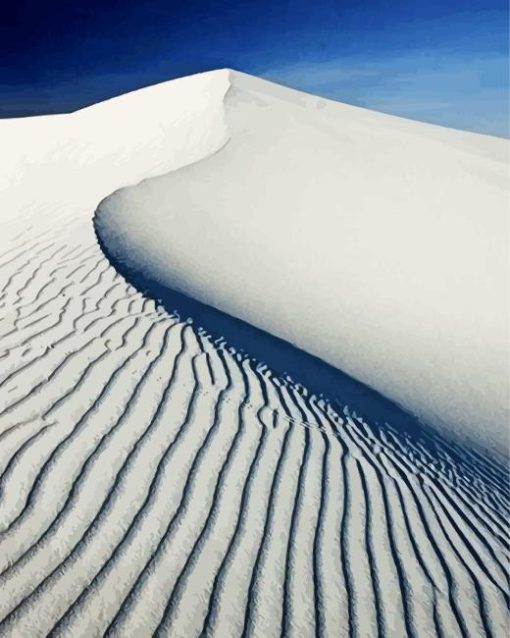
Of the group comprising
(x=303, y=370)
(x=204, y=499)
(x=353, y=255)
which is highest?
(x=353, y=255)

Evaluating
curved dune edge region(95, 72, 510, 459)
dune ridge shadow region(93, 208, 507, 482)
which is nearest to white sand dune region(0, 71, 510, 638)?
dune ridge shadow region(93, 208, 507, 482)

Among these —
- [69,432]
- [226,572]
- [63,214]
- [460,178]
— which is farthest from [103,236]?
[460,178]

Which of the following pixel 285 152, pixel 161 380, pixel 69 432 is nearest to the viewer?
pixel 69 432

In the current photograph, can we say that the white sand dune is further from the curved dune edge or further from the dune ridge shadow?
the curved dune edge

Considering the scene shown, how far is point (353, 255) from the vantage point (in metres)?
7.70

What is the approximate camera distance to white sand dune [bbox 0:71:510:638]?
2.45 metres

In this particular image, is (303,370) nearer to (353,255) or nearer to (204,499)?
(204,499)

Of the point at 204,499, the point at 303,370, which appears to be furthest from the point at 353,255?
the point at 204,499

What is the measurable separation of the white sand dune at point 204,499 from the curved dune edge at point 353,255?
107cm

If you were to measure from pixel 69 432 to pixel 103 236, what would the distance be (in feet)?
14.4

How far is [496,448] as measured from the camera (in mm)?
4688

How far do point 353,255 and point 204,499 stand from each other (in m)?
5.33

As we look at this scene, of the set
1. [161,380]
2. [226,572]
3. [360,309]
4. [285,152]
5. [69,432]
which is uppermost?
[285,152]

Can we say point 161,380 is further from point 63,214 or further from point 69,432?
point 63,214
